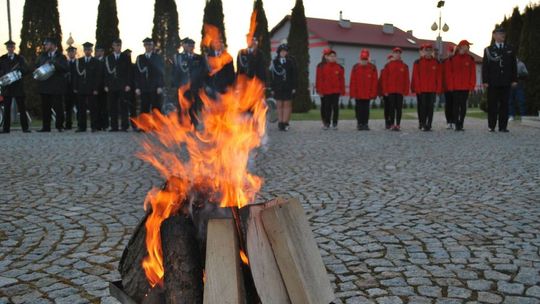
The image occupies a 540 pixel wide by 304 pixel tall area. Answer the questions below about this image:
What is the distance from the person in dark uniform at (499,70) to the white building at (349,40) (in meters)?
30.3

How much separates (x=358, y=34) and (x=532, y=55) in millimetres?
32278

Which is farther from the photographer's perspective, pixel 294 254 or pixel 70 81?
pixel 70 81

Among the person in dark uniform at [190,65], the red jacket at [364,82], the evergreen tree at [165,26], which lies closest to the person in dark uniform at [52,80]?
the person in dark uniform at [190,65]

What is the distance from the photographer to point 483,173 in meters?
7.25

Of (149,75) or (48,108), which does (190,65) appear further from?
(48,108)

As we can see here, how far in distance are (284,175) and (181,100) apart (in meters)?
4.46

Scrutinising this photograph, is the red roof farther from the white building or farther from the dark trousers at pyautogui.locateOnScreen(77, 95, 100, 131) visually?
the dark trousers at pyautogui.locateOnScreen(77, 95, 100, 131)

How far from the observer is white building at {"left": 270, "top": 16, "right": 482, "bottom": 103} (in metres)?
47.7

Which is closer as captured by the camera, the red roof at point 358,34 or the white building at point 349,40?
the white building at point 349,40

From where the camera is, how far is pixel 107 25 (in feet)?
84.1

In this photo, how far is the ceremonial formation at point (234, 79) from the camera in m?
13.9

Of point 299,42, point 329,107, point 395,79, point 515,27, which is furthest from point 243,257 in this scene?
point 299,42

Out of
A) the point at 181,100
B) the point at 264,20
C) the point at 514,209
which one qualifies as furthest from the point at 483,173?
the point at 264,20

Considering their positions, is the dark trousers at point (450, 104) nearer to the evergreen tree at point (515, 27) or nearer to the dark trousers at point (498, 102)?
the dark trousers at point (498, 102)
